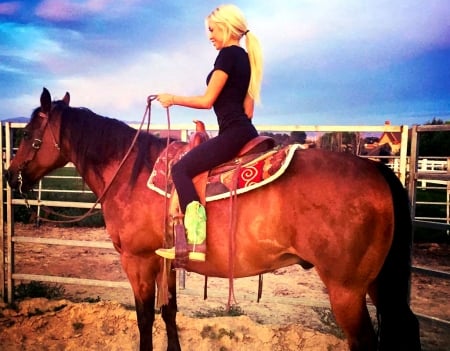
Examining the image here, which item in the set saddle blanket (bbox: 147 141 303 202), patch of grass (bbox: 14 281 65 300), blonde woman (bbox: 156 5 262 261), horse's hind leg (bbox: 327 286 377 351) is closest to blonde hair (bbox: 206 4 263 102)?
blonde woman (bbox: 156 5 262 261)

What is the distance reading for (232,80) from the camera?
2.59 metres

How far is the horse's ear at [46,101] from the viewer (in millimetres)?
3129

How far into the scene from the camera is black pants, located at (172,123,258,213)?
2.62 m

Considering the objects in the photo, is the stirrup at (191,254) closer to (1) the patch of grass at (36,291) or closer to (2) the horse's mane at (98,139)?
(2) the horse's mane at (98,139)

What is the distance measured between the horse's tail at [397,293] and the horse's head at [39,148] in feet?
9.52

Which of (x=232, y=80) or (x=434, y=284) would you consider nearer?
(x=232, y=80)

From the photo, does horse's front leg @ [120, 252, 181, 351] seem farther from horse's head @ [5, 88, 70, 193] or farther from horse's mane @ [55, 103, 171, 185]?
horse's head @ [5, 88, 70, 193]

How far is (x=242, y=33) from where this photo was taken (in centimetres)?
262

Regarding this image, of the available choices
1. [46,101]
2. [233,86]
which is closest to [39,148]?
[46,101]

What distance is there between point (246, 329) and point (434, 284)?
12.6 ft

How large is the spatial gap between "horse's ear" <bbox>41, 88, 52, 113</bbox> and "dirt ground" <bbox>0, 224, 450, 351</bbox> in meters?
2.50

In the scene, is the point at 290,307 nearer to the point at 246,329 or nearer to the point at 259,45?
the point at 246,329

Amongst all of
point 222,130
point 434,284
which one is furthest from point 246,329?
point 434,284

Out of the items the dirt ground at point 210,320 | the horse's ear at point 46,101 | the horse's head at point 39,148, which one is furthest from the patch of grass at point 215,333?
the horse's ear at point 46,101
